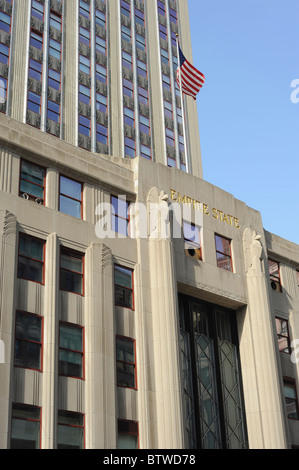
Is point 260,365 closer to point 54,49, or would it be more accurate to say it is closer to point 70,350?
point 70,350

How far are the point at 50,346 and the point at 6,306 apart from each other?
273 cm

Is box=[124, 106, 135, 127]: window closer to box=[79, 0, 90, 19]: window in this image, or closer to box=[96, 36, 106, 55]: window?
box=[96, 36, 106, 55]: window

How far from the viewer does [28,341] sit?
95.7 ft

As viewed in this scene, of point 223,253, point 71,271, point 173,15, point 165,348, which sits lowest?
point 165,348

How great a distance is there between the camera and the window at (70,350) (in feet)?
98.8

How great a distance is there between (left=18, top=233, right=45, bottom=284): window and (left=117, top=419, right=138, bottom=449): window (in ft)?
25.6

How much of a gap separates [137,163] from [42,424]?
54.1ft

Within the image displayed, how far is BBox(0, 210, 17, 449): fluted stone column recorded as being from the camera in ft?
87.5

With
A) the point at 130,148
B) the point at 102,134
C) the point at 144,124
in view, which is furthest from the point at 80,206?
the point at 144,124

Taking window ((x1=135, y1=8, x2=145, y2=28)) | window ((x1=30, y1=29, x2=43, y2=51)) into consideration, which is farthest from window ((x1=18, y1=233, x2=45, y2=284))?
window ((x1=135, y1=8, x2=145, y2=28))
